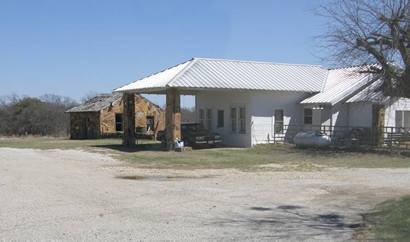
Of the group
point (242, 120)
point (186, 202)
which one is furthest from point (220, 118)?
point (186, 202)

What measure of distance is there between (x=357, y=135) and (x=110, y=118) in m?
23.2

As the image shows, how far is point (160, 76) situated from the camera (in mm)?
34125

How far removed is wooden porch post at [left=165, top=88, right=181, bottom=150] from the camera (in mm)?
30031

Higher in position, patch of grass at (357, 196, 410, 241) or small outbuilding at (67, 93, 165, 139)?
small outbuilding at (67, 93, 165, 139)

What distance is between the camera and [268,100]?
33688mm

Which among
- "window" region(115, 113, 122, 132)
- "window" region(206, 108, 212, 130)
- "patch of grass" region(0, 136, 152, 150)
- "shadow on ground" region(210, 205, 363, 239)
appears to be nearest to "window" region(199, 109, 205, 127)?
"window" region(206, 108, 212, 130)

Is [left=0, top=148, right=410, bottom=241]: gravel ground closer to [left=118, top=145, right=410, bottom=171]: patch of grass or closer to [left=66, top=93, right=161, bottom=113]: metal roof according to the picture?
[left=118, top=145, right=410, bottom=171]: patch of grass

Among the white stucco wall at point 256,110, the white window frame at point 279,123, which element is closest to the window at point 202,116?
the white stucco wall at point 256,110

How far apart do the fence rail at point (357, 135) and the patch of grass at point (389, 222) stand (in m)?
17.3

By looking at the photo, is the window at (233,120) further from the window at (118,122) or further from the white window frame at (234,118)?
the window at (118,122)

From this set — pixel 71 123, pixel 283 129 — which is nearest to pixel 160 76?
pixel 283 129

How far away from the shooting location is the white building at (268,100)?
32.3m

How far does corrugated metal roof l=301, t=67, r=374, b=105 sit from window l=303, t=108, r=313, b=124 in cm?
86

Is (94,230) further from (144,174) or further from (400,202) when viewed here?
(144,174)
